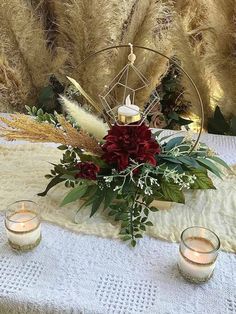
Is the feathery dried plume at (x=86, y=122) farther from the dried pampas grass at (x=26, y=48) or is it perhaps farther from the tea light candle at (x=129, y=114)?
the dried pampas grass at (x=26, y=48)

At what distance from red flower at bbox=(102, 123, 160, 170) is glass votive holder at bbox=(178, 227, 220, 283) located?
18 centimetres

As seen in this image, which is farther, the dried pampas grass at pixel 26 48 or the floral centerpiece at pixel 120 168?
the dried pampas grass at pixel 26 48

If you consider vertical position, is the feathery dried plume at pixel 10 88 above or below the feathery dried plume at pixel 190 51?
below

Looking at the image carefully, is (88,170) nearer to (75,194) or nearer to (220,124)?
(75,194)

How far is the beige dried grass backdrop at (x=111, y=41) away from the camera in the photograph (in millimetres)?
1356

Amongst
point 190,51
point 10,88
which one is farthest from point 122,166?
point 10,88

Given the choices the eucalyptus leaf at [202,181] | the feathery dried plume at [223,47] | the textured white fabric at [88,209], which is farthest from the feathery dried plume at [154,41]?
the eucalyptus leaf at [202,181]

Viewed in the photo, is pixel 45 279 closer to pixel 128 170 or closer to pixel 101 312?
pixel 101 312

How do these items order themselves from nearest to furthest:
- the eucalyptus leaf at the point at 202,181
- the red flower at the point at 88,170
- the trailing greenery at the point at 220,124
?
the red flower at the point at 88,170
the eucalyptus leaf at the point at 202,181
the trailing greenery at the point at 220,124

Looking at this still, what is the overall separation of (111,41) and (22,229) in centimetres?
81

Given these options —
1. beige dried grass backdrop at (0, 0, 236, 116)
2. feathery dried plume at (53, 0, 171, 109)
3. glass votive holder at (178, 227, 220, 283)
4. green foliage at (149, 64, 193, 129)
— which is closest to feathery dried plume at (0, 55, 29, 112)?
beige dried grass backdrop at (0, 0, 236, 116)

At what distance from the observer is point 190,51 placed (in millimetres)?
1385

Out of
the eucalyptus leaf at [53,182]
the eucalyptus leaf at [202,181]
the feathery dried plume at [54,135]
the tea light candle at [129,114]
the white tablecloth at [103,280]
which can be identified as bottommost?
the white tablecloth at [103,280]

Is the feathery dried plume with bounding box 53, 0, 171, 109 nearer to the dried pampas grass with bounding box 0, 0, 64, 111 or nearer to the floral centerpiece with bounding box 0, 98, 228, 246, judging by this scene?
the dried pampas grass with bounding box 0, 0, 64, 111
